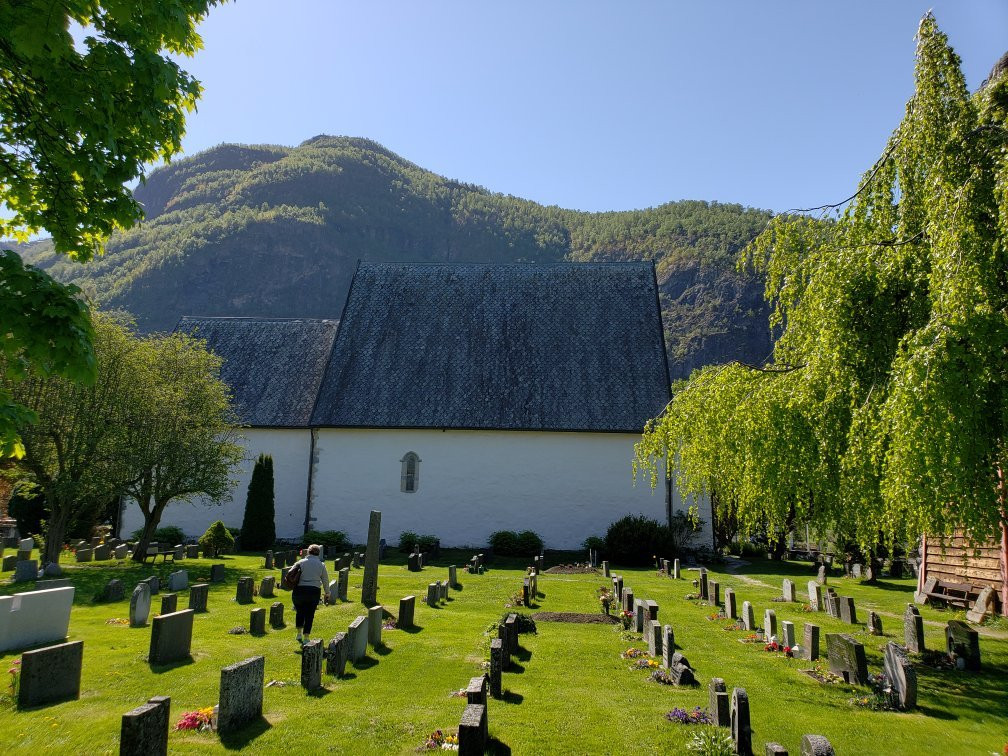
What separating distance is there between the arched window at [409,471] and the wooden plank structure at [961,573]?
1664 centimetres

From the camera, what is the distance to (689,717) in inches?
284

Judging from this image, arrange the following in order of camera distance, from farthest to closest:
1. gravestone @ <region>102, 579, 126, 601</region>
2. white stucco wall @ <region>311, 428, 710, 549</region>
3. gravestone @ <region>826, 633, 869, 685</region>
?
white stucco wall @ <region>311, 428, 710, 549</region> → gravestone @ <region>102, 579, 126, 601</region> → gravestone @ <region>826, 633, 869, 685</region>

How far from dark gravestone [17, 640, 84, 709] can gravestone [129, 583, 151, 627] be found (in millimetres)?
3832

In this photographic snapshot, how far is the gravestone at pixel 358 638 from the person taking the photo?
952 cm

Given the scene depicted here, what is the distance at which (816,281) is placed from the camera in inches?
349

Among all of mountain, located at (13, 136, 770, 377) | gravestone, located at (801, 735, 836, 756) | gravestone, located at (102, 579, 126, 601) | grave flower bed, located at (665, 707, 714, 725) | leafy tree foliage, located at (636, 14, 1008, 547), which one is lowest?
gravestone, located at (102, 579, 126, 601)

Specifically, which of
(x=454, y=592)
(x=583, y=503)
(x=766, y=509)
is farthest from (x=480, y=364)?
(x=766, y=509)

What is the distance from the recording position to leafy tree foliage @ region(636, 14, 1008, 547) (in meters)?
6.52

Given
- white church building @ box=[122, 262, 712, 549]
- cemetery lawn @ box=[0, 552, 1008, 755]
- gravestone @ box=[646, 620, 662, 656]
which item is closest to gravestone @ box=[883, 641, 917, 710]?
cemetery lawn @ box=[0, 552, 1008, 755]

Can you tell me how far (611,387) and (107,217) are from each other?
71.7 feet

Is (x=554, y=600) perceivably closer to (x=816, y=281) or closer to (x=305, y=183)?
(x=816, y=281)

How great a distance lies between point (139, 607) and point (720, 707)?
373 inches

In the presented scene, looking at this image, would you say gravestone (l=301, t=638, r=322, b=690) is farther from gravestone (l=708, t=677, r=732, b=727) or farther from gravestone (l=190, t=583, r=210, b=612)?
gravestone (l=190, t=583, r=210, b=612)

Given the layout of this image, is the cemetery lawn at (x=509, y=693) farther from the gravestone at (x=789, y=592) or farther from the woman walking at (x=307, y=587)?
the gravestone at (x=789, y=592)
